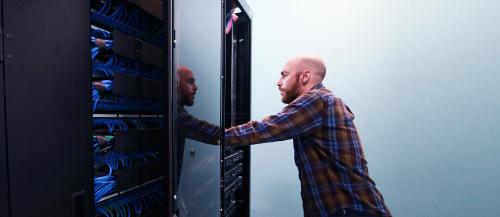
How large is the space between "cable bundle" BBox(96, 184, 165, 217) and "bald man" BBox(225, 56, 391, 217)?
392 mm

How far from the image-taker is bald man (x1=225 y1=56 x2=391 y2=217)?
3.75ft

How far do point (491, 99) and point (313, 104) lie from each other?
1.38 m

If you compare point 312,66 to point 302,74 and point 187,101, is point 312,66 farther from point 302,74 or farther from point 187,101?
point 187,101

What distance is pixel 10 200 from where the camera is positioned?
1.34 feet

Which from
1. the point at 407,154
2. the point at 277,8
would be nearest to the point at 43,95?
the point at 277,8

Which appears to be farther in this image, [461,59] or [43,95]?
[461,59]

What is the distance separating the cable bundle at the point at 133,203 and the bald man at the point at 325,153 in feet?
1.29

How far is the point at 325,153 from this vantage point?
3.94ft

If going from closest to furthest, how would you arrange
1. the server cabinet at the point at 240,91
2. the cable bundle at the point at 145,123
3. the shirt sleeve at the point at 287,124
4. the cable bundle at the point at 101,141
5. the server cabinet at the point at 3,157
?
the server cabinet at the point at 3,157 → the cable bundle at the point at 101,141 → the cable bundle at the point at 145,123 → the shirt sleeve at the point at 287,124 → the server cabinet at the point at 240,91

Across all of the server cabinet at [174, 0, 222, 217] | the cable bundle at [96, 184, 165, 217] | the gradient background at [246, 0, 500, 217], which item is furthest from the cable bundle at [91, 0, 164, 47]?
the gradient background at [246, 0, 500, 217]

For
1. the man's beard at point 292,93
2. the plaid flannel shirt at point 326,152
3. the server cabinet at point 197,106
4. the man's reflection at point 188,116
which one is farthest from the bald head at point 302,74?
the man's reflection at point 188,116

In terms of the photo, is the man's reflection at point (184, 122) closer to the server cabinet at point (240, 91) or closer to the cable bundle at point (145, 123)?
the cable bundle at point (145, 123)

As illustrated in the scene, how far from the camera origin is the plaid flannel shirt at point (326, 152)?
45.2 inches

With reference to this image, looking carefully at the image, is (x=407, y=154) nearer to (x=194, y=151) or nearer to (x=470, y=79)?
(x=470, y=79)
